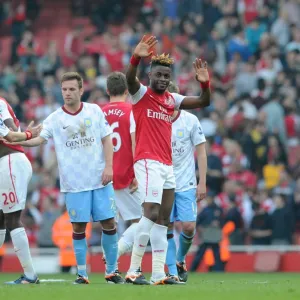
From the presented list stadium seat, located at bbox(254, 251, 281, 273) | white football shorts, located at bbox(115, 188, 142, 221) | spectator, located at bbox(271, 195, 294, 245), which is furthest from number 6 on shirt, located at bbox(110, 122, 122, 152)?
spectator, located at bbox(271, 195, 294, 245)

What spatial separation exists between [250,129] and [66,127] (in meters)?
10.9

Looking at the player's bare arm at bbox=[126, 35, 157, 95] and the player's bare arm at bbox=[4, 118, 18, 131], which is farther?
the player's bare arm at bbox=[4, 118, 18, 131]

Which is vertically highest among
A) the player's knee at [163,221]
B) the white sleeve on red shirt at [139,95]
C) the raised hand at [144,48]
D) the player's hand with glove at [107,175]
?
the raised hand at [144,48]

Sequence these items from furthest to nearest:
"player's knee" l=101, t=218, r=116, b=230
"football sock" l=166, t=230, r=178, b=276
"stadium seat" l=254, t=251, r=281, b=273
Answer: "stadium seat" l=254, t=251, r=281, b=273 < "football sock" l=166, t=230, r=178, b=276 < "player's knee" l=101, t=218, r=116, b=230

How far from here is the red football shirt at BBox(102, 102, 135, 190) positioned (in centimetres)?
1397

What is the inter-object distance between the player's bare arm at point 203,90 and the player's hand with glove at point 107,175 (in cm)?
107

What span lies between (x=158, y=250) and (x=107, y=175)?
1101 mm

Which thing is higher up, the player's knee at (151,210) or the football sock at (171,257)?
the player's knee at (151,210)

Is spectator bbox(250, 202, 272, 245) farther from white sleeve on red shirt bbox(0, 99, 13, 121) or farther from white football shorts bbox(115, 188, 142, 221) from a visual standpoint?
white sleeve on red shirt bbox(0, 99, 13, 121)

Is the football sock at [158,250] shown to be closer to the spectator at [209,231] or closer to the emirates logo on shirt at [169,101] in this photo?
the emirates logo on shirt at [169,101]

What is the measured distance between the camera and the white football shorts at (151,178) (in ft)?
39.4

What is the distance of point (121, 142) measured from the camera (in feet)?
46.0

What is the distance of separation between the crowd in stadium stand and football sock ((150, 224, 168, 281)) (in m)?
8.24

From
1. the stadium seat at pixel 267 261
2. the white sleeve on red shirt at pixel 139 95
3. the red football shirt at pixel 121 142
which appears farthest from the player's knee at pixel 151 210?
the stadium seat at pixel 267 261
